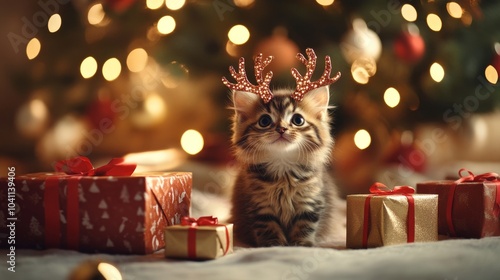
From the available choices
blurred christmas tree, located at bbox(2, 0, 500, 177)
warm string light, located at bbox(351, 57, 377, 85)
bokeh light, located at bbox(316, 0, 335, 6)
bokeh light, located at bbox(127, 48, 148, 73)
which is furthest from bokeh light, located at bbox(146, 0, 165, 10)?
warm string light, located at bbox(351, 57, 377, 85)

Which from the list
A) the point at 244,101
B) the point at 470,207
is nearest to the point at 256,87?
the point at 244,101

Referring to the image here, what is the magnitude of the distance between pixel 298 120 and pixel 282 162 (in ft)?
0.36

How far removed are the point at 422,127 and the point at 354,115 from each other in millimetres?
306

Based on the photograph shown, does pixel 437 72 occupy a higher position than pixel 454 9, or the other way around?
pixel 454 9

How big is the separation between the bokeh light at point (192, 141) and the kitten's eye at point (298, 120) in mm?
858

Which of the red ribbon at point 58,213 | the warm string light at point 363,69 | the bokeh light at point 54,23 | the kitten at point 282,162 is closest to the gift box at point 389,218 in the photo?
the kitten at point 282,162

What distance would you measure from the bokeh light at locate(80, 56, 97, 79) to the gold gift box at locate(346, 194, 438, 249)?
3.70 ft

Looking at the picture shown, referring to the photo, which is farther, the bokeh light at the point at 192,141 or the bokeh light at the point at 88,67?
the bokeh light at the point at 192,141

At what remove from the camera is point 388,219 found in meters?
1.27

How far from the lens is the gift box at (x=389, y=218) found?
50.1 inches

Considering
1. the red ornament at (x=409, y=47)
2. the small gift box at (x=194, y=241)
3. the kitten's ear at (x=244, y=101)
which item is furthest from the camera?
the red ornament at (x=409, y=47)

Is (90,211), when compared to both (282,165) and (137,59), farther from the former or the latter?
(137,59)

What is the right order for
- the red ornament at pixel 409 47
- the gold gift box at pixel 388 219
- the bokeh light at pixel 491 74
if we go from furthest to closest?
the bokeh light at pixel 491 74 < the red ornament at pixel 409 47 < the gold gift box at pixel 388 219

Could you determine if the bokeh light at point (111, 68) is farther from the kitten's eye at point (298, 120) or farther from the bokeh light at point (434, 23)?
the bokeh light at point (434, 23)
